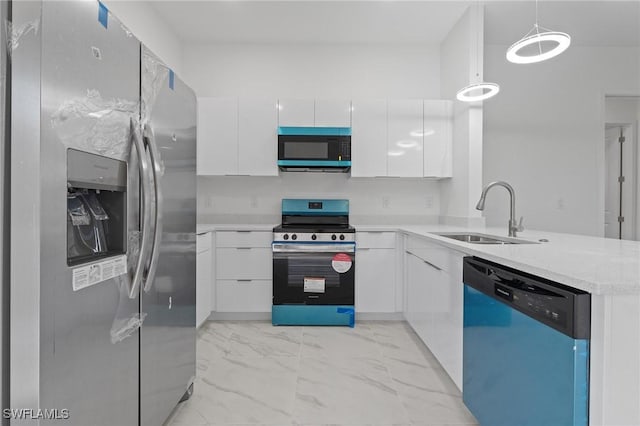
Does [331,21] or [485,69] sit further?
[485,69]

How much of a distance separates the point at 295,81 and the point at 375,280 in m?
2.30

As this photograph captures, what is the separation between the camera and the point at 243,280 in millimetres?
3211

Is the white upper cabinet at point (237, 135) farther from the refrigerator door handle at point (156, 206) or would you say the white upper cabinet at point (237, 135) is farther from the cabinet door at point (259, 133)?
the refrigerator door handle at point (156, 206)

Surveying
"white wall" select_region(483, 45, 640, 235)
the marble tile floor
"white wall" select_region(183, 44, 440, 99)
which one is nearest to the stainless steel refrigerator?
the marble tile floor

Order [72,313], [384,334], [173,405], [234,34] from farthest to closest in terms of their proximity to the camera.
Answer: [234,34]
[384,334]
[173,405]
[72,313]

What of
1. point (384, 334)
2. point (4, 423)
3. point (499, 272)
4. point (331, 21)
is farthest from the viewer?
point (331, 21)

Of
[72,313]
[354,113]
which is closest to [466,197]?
[354,113]

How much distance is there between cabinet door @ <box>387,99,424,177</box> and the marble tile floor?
5.17ft

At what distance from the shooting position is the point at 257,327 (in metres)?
3.10

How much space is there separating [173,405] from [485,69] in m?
4.05

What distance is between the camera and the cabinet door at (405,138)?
11.2 feet

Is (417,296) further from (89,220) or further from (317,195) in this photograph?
(89,220)

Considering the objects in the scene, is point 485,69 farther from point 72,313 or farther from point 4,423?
point 4,423

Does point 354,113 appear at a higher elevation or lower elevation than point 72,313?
higher
